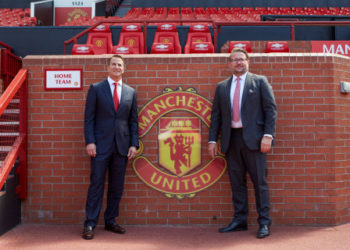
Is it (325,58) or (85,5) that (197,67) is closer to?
(325,58)

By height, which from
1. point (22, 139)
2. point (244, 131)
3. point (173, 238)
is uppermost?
point (244, 131)

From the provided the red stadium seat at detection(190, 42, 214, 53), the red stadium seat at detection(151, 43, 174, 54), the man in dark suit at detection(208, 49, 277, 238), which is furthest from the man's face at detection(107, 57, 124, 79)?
the red stadium seat at detection(190, 42, 214, 53)

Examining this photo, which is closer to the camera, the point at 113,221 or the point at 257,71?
the point at 113,221

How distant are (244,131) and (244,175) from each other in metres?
0.54

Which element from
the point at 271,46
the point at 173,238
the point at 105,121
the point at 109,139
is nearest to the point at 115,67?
the point at 105,121

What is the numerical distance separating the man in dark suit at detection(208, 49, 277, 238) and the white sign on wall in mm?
1664

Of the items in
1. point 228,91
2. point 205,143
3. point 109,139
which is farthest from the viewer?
point 205,143

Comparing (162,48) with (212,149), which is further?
(162,48)

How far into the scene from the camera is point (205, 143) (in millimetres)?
4051

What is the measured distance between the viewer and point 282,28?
8.41 meters

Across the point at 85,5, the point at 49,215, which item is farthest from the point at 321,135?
the point at 85,5

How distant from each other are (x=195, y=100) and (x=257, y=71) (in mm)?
815

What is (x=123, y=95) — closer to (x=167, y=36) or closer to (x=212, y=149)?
(x=212, y=149)

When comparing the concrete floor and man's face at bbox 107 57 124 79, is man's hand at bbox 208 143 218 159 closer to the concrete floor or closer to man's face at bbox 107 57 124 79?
the concrete floor
